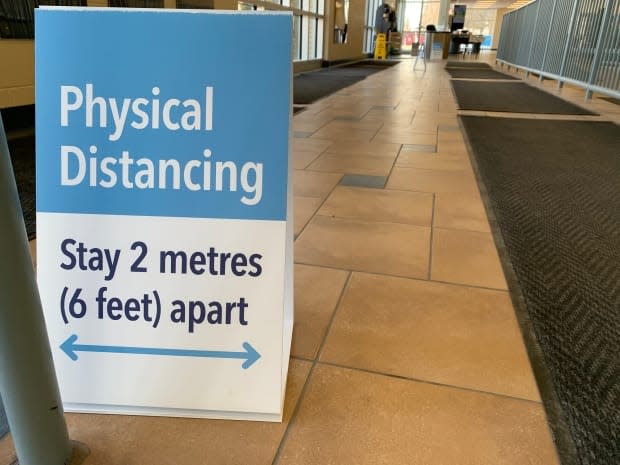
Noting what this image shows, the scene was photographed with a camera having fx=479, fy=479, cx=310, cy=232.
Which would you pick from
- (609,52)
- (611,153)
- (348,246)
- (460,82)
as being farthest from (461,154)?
(460,82)

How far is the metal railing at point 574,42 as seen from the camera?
4949mm

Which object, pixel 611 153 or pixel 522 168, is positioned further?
pixel 611 153

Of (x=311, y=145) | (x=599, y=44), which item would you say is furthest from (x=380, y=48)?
(x=311, y=145)

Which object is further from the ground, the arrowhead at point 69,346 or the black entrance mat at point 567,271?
the arrowhead at point 69,346

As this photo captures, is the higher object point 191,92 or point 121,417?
point 191,92

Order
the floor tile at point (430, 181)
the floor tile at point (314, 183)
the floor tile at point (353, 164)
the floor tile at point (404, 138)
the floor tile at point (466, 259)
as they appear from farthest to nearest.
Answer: the floor tile at point (404, 138) < the floor tile at point (353, 164) < the floor tile at point (430, 181) < the floor tile at point (314, 183) < the floor tile at point (466, 259)

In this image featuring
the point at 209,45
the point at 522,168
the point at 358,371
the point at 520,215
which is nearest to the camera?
the point at 209,45

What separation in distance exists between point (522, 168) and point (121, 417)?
2.35 m

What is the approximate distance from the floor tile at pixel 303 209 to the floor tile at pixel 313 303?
318 mm

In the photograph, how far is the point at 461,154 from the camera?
9.55ft

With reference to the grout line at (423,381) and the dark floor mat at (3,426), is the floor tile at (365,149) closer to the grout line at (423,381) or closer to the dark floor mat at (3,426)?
the grout line at (423,381)

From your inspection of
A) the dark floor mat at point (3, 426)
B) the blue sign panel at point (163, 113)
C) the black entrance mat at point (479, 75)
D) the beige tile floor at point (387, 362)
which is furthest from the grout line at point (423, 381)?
the black entrance mat at point (479, 75)

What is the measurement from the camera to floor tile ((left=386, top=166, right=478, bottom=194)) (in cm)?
224

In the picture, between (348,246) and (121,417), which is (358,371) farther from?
(348,246)
